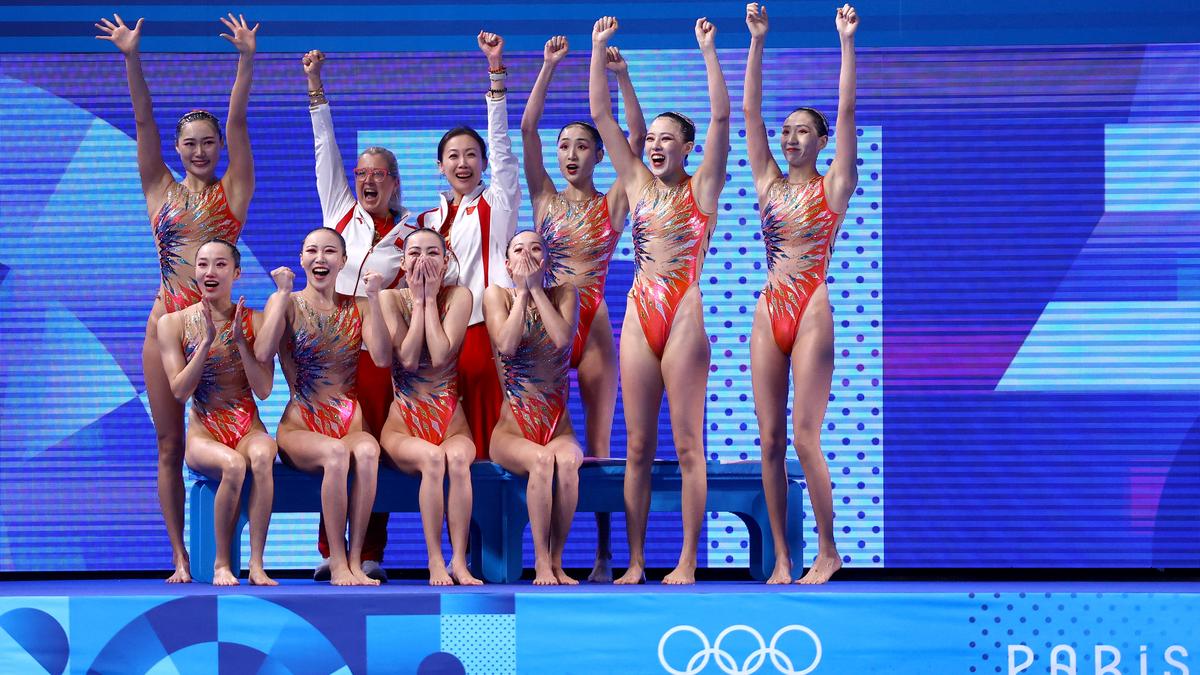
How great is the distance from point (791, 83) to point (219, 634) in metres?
3.49

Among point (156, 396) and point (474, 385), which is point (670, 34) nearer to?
point (474, 385)

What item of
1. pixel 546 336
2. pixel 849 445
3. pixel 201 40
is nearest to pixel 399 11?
pixel 201 40

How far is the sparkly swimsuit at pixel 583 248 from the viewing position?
5039 millimetres

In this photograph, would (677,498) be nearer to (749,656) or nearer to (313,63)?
(749,656)

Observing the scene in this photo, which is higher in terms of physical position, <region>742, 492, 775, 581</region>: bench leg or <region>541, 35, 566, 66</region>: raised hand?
<region>541, 35, 566, 66</region>: raised hand

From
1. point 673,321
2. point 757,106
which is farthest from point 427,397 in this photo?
point 757,106

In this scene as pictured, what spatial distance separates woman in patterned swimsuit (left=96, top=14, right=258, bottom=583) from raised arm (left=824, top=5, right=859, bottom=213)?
1.97 metres

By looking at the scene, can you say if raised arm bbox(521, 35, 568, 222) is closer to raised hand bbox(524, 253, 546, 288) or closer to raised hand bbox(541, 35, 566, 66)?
raised hand bbox(541, 35, 566, 66)

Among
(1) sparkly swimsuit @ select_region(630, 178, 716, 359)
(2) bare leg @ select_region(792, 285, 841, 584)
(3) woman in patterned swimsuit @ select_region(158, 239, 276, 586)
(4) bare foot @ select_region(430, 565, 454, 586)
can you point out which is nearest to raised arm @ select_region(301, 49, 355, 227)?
(3) woman in patterned swimsuit @ select_region(158, 239, 276, 586)

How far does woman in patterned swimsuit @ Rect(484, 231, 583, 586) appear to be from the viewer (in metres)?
4.68

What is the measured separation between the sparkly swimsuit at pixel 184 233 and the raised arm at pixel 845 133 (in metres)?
2.07

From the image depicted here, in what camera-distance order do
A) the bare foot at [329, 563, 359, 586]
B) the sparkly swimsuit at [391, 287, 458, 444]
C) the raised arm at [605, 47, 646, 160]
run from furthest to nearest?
the raised arm at [605, 47, 646, 160] < the sparkly swimsuit at [391, 287, 458, 444] < the bare foot at [329, 563, 359, 586]

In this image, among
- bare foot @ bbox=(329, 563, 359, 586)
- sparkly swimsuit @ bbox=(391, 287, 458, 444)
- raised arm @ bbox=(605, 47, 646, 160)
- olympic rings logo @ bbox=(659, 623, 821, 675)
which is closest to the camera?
olympic rings logo @ bbox=(659, 623, 821, 675)

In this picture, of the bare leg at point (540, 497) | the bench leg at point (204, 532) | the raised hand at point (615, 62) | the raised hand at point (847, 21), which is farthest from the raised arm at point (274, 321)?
the raised hand at point (847, 21)
